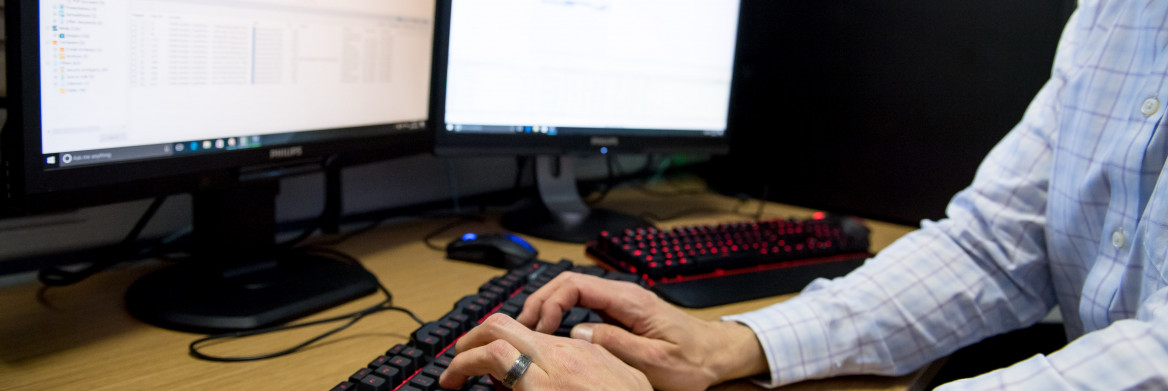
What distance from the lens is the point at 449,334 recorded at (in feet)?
2.10

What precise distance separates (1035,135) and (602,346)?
59 cm

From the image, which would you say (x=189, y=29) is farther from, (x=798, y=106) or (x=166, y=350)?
(x=798, y=106)

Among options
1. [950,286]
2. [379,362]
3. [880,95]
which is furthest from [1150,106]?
[379,362]

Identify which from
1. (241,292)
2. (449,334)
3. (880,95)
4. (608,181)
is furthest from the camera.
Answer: (608,181)

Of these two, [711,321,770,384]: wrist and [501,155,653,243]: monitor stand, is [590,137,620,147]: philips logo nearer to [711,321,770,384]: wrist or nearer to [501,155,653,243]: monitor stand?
[501,155,653,243]: monitor stand

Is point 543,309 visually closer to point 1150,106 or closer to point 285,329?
point 285,329

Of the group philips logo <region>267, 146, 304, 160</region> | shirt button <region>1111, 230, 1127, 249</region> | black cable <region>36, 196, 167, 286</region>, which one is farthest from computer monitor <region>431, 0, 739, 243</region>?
shirt button <region>1111, 230, 1127, 249</region>

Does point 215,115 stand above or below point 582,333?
above

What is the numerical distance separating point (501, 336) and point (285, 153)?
35 centimetres

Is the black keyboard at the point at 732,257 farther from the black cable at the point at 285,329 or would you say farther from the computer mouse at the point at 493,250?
the black cable at the point at 285,329

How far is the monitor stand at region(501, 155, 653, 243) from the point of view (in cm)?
112

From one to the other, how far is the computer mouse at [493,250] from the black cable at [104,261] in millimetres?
330

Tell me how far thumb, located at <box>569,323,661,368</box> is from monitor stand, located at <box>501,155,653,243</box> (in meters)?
0.41

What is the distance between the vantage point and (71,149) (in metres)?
0.61
